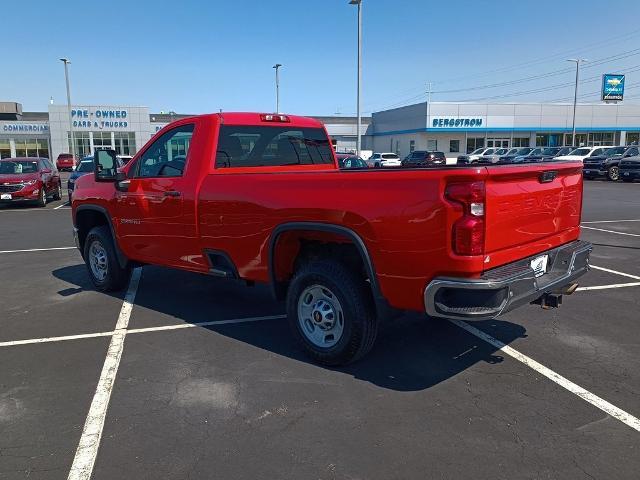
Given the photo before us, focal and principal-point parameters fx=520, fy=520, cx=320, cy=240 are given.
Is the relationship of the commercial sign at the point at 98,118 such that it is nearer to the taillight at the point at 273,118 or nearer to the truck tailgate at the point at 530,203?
the taillight at the point at 273,118

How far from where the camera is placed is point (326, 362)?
4.21m

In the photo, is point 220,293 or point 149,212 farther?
point 220,293

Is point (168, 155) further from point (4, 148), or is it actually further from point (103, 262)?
point (4, 148)

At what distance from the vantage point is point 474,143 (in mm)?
56688

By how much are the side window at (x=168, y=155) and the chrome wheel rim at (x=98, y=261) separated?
1378mm

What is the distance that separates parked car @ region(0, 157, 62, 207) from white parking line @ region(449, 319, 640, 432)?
54.2 feet

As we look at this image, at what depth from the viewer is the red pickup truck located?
130 inches

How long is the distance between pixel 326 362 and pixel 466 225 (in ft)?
5.54

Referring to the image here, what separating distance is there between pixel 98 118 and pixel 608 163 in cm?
4755

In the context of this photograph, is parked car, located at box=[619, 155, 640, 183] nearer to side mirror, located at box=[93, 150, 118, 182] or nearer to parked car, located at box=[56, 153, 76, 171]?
side mirror, located at box=[93, 150, 118, 182]

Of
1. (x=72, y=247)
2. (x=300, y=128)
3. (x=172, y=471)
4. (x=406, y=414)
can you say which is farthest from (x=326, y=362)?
(x=72, y=247)

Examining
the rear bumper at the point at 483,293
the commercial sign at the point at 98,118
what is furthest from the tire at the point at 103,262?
the commercial sign at the point at 98,118

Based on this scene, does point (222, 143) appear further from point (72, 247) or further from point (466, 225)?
point (72, 247)

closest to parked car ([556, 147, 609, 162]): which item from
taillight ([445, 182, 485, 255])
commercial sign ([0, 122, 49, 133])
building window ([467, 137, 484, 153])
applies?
building window ([467, 137, 484, 153])
